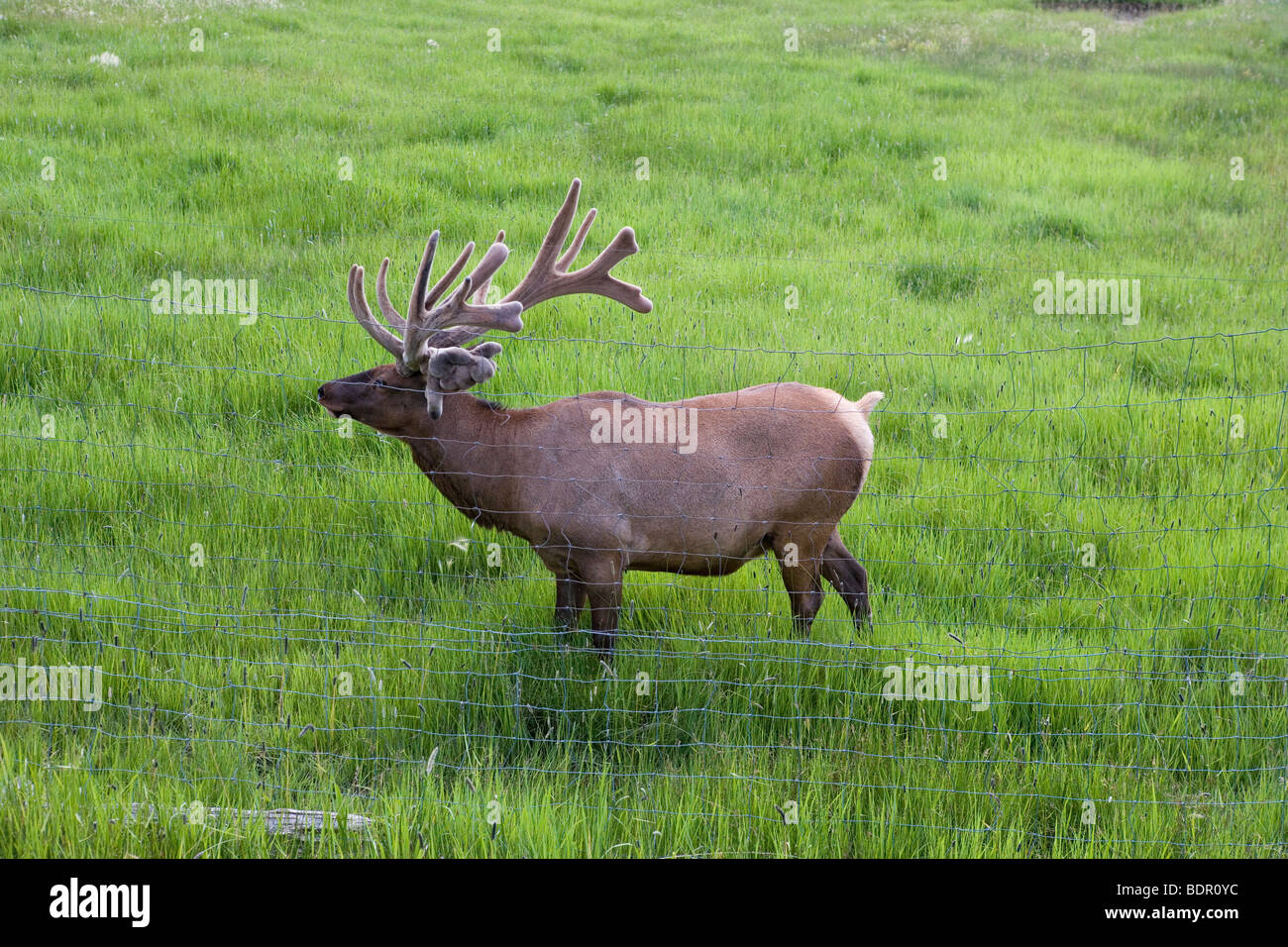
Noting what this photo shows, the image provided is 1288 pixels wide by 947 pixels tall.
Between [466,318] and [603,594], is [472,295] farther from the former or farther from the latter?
[603,594]

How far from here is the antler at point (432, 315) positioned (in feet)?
14.6

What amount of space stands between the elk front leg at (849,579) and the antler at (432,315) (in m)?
1.76

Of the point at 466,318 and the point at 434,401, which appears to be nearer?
the point at 434,401

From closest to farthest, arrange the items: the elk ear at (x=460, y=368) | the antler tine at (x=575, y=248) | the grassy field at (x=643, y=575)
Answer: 1. the grassy field at (x=643, y=575)
2. the elk ear at (x=460, y=368)
3. the antler tine at (x=575, y=248)

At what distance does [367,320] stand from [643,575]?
1.84 metres

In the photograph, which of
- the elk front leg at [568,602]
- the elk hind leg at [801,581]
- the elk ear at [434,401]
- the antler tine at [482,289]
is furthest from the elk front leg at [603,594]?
the antler tine at [482,289]

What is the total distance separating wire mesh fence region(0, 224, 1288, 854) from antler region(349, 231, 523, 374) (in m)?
0.32

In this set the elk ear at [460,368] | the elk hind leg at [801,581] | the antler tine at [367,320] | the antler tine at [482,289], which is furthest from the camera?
the antler tine at [482,289]

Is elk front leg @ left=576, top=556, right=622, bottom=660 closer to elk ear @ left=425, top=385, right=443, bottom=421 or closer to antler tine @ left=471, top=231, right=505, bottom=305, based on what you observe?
elk ear @ left=425, top=385, right=443, bottom=421

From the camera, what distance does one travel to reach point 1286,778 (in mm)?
3898

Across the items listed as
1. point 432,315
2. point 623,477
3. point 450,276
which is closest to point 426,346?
point 432,315

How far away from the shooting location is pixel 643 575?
5.41m

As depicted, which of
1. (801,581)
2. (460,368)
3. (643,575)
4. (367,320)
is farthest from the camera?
(643,575)

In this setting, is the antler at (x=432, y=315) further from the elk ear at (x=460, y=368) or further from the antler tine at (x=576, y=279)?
the antler tine at (x=576, y=279)
